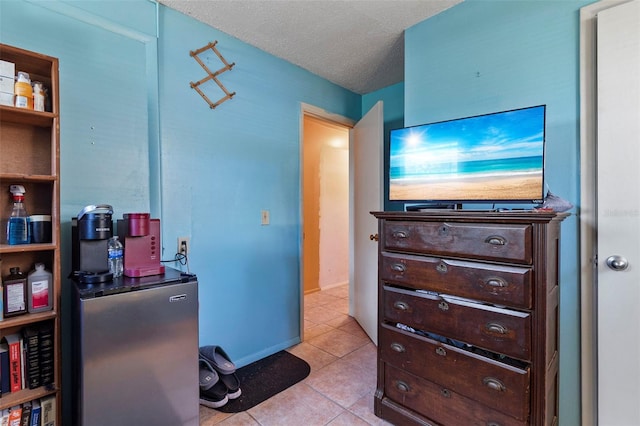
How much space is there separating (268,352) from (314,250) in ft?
6.59

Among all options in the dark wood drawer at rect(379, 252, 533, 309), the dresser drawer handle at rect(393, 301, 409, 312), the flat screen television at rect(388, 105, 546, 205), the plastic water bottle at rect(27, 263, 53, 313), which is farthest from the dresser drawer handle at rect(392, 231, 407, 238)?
the plastic water bottle at rect(27, 263, 53, 313)

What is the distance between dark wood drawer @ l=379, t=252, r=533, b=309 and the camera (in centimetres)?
126

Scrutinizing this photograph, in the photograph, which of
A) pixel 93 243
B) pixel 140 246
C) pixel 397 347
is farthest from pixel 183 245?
pixel 397 347

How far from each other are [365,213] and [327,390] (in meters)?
1.52

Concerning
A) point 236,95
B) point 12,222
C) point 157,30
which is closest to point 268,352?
point 12,222

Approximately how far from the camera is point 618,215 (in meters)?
1.36

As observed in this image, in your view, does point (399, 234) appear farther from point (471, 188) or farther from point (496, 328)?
point (496, 328)

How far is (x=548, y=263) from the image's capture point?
1.23m

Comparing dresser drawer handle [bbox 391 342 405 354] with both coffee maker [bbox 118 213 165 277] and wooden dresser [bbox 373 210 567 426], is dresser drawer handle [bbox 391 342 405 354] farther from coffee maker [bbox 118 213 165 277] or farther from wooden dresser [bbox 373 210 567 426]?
coffee maker [bbox 118 213 165 277]

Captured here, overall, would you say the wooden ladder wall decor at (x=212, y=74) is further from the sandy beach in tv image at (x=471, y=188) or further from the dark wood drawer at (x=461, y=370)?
the dark wood drawer at (x=461, y=370)

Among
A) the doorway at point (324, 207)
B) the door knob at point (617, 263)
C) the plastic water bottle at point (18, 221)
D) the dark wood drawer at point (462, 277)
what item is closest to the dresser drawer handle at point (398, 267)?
the dark wood drawer at point (462, 277)

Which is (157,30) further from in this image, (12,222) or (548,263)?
(548,263)

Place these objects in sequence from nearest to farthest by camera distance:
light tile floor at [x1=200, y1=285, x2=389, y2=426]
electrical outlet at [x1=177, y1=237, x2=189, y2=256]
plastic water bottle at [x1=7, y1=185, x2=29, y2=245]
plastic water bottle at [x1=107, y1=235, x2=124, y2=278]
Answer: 1. plastic water bottle at [x1=7, y1=185, x2=29, y2=245]
2. plastic water bottle at [x1=107, y1=235, x2=124, y2=278]
3. light tile floor at [x1=200, y1=285, x2=389, y2=426]
4. electrical outlet at [x1=177, y1=237, x2=189, y2=256]

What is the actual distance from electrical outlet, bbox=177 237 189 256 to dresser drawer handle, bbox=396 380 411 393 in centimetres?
152
